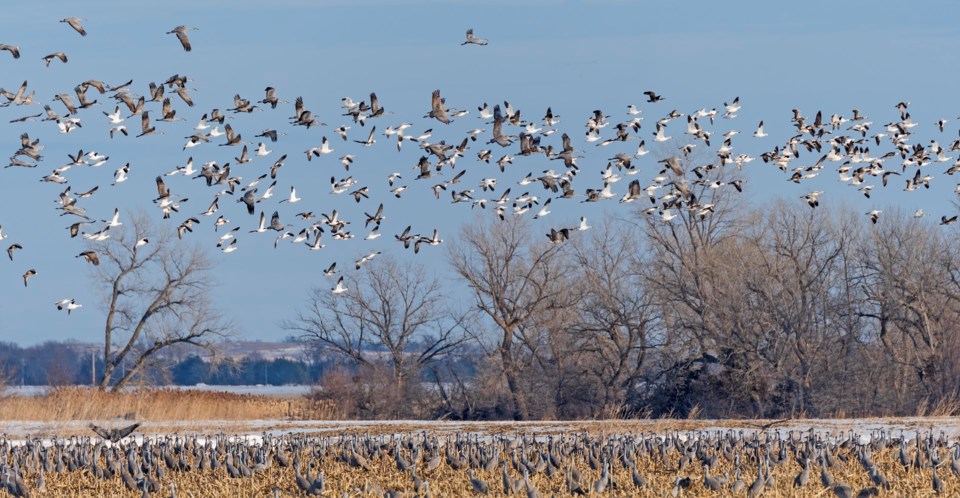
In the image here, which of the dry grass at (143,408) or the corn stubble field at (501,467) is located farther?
the dry grass at (143,408)

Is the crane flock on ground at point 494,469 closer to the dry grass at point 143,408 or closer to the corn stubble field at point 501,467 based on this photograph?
the corn stubble field at point 501,467

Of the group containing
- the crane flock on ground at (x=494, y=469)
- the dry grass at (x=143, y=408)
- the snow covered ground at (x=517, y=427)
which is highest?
the dry grass at (x=143, y=408)

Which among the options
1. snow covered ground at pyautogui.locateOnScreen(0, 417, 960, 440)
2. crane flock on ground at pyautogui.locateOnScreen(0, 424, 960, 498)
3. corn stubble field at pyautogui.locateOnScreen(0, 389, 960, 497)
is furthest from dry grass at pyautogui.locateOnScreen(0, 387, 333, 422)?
crane flock on ground at pyautogui.locateOnScreen(0, 424, 960, 498)

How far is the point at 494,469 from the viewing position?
19.8m

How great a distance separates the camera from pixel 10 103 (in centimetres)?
2789

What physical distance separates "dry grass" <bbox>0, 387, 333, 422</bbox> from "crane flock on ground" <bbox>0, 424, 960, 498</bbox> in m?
10.9

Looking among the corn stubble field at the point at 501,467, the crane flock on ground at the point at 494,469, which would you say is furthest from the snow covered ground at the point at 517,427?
the crane flock on ground at the point at 494,469

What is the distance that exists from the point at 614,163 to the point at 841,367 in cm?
1455

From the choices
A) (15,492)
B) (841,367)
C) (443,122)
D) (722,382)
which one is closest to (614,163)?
(443,122)

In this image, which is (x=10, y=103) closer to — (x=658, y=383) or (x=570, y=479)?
(x=570, y=479)

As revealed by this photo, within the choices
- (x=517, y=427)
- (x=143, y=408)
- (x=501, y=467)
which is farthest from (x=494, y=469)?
(x=143, y=408)

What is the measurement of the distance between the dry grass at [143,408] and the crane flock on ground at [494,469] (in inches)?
430

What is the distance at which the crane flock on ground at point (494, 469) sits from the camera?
17.4 m

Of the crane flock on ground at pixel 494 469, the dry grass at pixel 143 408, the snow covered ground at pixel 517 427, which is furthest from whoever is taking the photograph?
the dry grass at pixel 143 408
